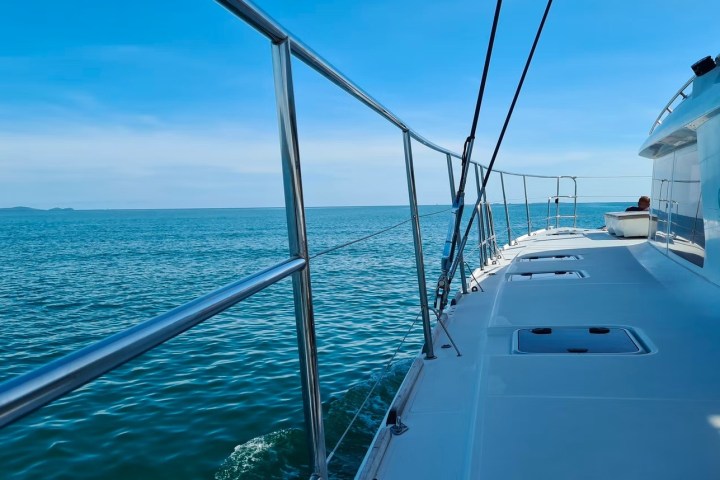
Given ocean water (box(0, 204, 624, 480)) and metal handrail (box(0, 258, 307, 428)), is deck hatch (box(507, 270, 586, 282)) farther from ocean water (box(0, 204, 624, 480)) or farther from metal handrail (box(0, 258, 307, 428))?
metal handrail (box(0, 258, 307, 428))

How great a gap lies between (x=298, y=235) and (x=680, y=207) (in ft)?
16.1

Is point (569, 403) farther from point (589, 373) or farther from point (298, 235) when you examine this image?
point (298, 235)

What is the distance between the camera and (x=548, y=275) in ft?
16.3

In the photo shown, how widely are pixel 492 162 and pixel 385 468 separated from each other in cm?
179

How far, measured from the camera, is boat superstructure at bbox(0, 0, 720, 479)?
0.97 metres

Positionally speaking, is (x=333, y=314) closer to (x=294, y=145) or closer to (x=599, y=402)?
(x=599, y=402)

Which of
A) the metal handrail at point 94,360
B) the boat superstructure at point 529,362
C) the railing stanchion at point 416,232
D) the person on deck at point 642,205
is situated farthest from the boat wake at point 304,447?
the person on deck at point 642,205

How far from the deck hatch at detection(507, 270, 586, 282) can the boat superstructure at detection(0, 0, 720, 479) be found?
24 centimetres

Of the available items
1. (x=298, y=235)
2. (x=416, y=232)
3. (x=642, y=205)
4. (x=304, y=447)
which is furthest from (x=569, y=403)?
(x=642, y=205)

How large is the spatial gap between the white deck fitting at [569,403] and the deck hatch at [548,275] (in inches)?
44.1

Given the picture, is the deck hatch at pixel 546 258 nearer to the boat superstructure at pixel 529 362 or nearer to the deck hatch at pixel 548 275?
the deck hatch at pixel 548 275

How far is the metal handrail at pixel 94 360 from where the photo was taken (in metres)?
0.40

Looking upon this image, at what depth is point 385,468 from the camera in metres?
1.65

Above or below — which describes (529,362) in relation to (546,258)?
above
